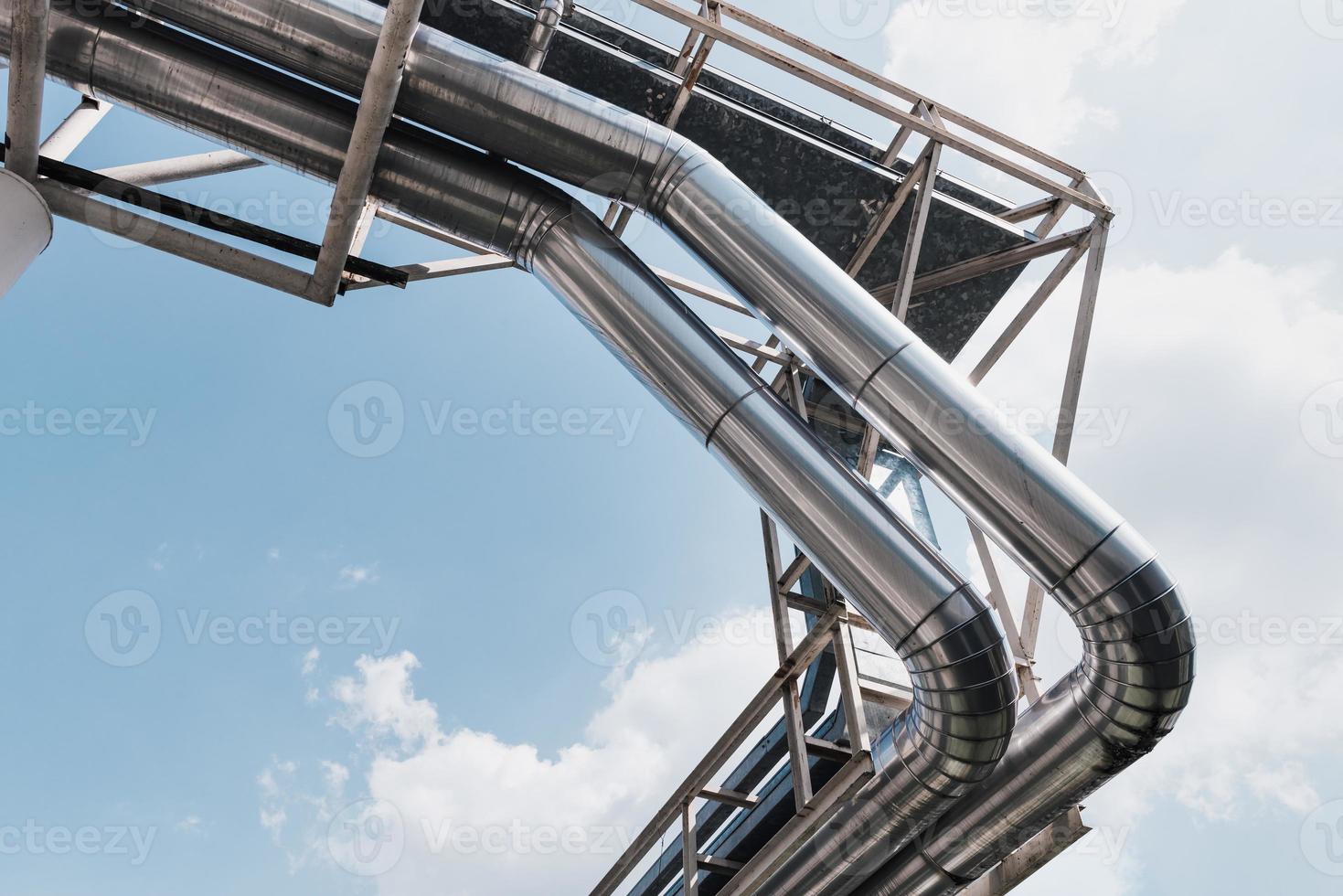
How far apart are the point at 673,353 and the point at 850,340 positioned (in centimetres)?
95

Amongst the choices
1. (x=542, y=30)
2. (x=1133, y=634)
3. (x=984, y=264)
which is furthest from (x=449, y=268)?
(x=1133, y=634)

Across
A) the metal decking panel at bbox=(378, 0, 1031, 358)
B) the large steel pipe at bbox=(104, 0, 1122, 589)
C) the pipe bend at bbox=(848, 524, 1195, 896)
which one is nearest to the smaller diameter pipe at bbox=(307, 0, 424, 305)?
the large steel pipe at bbox=(104, 0, 1122, 589)

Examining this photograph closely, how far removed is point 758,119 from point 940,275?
76.8 inches

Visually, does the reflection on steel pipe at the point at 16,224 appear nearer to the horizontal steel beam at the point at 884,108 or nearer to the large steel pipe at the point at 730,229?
the large steel pipe at the point at 730,229

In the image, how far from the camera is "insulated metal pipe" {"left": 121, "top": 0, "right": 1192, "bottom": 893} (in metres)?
4.54

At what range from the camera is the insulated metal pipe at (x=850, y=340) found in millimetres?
4539

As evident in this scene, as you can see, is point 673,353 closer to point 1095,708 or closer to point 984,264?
point 1095,708

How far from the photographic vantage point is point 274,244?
554 centimetres

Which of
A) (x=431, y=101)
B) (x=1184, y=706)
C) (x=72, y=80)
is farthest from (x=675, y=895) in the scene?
(x=72, y=80)

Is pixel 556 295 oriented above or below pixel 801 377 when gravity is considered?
below

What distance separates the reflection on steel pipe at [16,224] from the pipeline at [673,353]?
66cm

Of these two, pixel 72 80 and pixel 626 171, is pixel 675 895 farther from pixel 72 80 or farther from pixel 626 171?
pixel 72 80

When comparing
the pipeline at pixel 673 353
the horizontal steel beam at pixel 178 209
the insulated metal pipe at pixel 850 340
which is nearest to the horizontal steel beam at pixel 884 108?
the insulated metal pipe at pixel 850 340

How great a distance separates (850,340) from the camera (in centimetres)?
498
